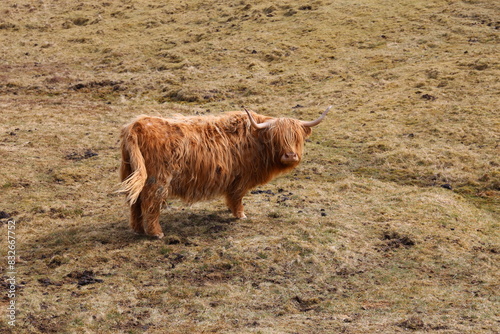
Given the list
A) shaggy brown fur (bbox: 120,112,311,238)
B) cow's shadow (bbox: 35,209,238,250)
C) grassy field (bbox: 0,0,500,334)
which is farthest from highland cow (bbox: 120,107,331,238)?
grassy field (bbox: 0,0,500,334)

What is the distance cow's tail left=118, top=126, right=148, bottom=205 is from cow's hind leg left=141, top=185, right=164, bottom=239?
12 cm

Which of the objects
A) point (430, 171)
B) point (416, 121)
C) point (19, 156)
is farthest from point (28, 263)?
point (416, 121)

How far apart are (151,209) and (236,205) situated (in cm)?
113

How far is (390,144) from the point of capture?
33.0 ft

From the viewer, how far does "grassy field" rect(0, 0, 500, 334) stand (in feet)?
16.7

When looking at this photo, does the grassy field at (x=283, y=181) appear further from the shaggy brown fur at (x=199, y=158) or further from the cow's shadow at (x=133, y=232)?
the shaggy brown fur at (x=199, y=158)

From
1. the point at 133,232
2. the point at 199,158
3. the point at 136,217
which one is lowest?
the point at 133,232

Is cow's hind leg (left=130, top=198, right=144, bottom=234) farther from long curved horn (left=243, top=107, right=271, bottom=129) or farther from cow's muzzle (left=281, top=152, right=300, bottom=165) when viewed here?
cow's muzzle (left=281, top=152, right=300, bottom=165)

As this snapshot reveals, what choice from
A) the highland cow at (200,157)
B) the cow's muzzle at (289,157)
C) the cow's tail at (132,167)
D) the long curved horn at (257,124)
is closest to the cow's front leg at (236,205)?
the highland cow at (200,157)

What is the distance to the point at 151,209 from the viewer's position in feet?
20.5

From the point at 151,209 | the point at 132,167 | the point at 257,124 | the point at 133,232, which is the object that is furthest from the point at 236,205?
the point at 132,167

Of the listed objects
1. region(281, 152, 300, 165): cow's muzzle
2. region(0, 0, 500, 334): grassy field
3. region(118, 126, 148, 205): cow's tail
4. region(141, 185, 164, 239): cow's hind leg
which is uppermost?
region(118, 126, 148, 205): cow's tail

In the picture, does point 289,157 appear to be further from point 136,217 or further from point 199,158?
point 136,217

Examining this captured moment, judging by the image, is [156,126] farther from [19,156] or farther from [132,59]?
[132,59]
